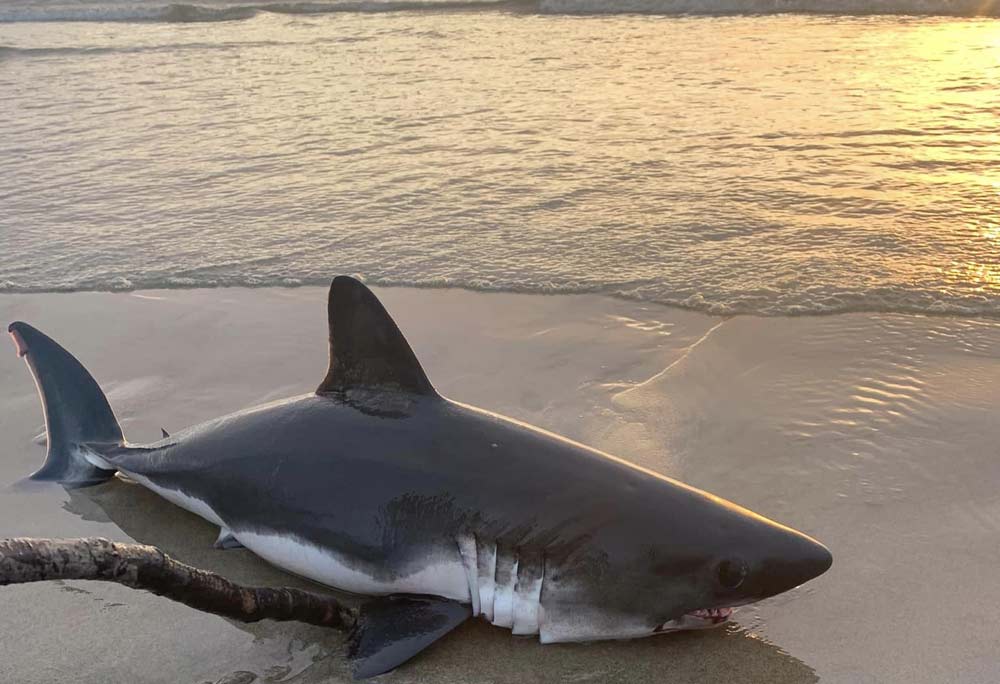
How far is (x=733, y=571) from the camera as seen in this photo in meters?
2.63

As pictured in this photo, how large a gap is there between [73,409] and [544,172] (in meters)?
4.97

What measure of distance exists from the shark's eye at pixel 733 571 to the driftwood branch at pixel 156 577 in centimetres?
111

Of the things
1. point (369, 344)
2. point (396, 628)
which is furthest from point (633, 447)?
point (396, 628)

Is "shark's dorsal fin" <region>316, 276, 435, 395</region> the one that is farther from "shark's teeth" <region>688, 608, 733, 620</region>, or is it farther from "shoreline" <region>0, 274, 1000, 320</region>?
"shoreline" <region>0, 274, 1000, 320</region>

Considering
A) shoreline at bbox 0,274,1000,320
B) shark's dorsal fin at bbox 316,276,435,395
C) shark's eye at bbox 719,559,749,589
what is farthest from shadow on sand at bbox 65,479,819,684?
shoreline at bbox 0,274,1000,320

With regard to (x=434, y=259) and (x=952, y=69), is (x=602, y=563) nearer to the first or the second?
(x=434, y=259)

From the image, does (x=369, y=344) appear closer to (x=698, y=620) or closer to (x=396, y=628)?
(x=396, y=628)

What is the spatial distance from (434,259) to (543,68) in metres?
7.70

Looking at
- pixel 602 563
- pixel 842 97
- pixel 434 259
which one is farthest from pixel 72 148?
pixel 602 563

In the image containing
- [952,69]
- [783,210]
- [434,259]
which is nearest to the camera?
[434,259]

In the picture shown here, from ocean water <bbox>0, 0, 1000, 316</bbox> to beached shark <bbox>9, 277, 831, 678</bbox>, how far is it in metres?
2.71

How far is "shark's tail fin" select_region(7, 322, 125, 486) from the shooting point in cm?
379

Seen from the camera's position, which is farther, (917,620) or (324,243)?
(324,243)

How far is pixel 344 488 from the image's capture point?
9.93ft
